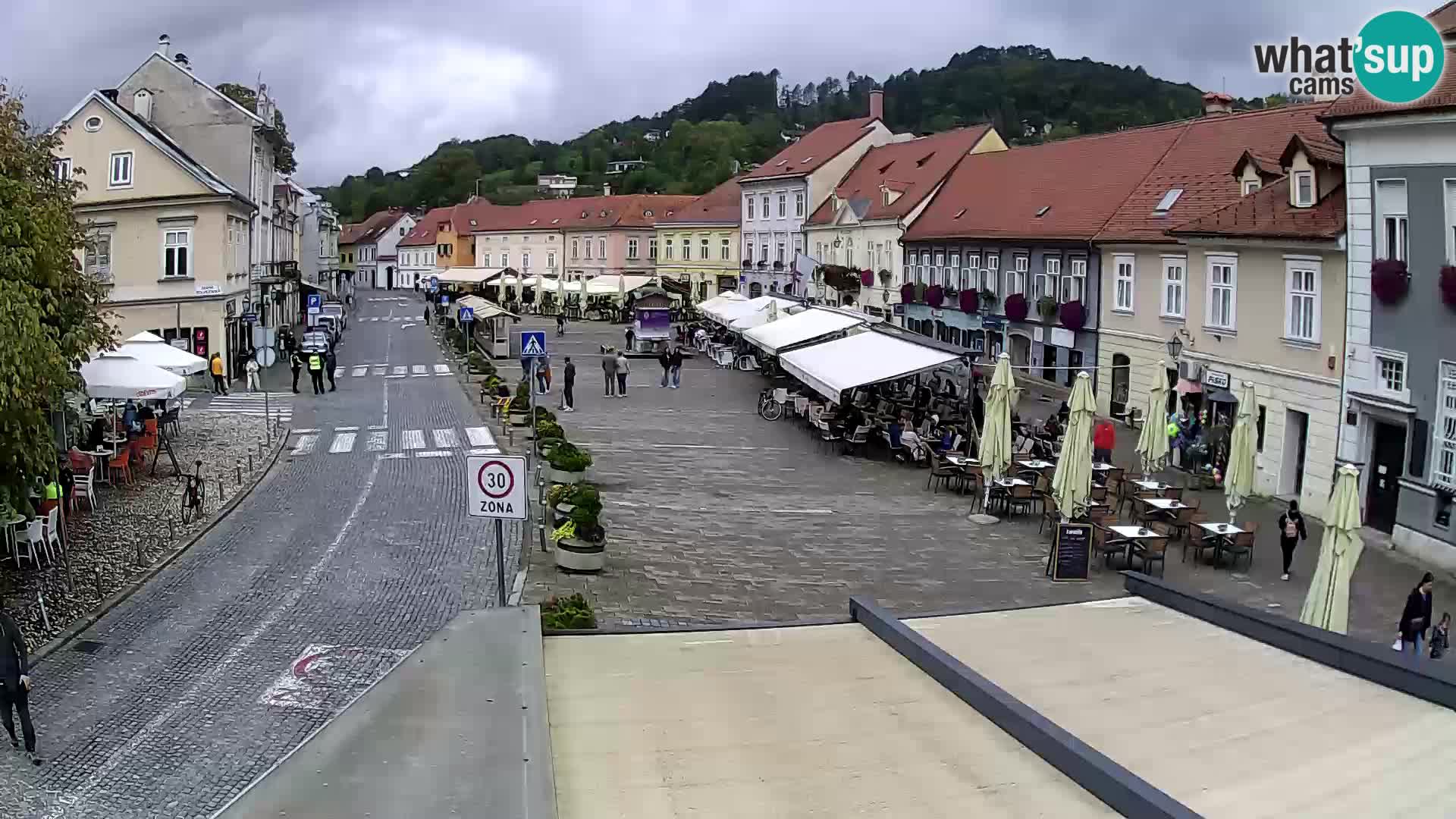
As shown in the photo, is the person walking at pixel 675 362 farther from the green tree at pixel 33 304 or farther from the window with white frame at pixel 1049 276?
the green tree at pixel 33 304

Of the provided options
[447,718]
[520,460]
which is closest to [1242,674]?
[447,718]

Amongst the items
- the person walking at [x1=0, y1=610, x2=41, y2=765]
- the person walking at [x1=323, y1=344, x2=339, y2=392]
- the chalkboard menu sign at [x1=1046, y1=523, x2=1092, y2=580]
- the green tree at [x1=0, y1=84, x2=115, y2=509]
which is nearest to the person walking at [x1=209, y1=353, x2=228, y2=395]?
the person walking at [x1=323, y1=344, x2=339, y2=392]

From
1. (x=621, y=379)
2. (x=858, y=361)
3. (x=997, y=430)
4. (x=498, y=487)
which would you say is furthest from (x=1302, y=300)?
(x=621, y=379)

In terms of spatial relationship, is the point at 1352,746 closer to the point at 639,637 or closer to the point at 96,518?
the point at 639,637

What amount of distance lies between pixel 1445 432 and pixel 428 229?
122813 mm

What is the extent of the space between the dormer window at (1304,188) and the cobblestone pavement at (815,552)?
5.99 metres

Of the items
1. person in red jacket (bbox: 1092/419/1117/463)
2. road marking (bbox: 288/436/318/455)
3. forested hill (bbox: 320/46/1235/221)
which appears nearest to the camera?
person in red jacket (bbox: 1092/419/1117/463)

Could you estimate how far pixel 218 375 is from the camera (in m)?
40.0

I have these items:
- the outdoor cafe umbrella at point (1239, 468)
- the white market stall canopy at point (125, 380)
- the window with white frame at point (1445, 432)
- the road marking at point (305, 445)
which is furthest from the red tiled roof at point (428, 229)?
the window with white frame at point (1445, 432)

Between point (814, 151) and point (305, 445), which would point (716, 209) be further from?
point (305, 445)

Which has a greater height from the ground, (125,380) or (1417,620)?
(125,380)

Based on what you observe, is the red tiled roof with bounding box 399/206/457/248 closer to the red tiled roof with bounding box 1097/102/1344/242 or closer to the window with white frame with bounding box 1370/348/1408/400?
the red tiled roof with bounding box 1097/102/1344/242

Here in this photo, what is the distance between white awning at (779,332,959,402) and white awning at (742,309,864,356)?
1.92 metres

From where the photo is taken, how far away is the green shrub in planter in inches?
506
